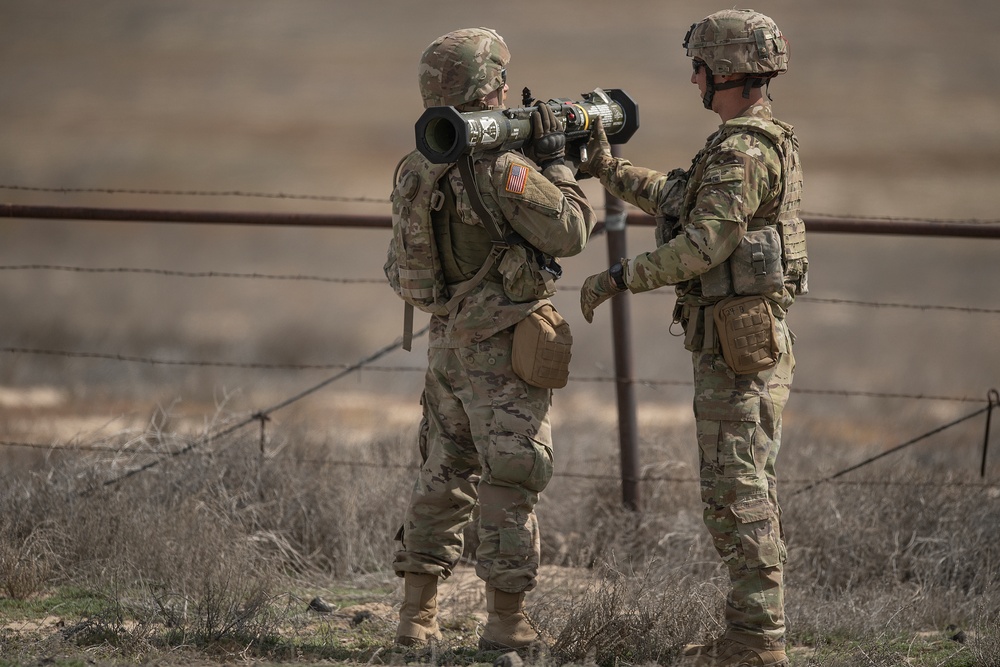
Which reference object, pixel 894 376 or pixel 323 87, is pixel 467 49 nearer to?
pixel 894 376

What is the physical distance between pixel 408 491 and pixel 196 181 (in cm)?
2128

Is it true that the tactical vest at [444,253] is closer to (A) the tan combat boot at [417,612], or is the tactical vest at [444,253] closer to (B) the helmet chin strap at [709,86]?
(B) the helmet chin strap at [709,86]

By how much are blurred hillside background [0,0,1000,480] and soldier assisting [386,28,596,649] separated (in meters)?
2.20

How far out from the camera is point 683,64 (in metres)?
31.6

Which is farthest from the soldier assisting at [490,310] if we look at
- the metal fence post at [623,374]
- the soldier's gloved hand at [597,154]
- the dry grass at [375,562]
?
the metal fence post at [623,374]

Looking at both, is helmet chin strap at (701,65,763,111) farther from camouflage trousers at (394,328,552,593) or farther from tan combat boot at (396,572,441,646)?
tan combat boot at (396,572,441,646)

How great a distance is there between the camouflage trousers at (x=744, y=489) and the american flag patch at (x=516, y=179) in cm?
81

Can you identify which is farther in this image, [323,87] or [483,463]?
[323,87]

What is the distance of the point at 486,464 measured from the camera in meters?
3.90

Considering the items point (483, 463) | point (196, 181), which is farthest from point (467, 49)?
point (196, 181)

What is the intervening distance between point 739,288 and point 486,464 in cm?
100

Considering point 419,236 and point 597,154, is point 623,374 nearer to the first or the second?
point 597,154

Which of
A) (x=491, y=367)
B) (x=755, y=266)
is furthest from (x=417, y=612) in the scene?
(x=755, y=266)

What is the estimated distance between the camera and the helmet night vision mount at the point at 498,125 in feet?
11.8
